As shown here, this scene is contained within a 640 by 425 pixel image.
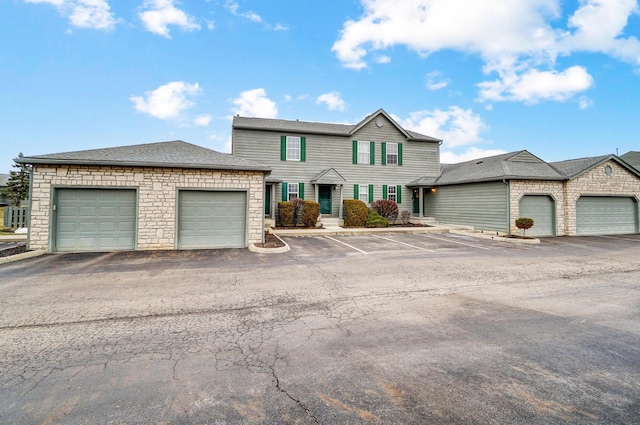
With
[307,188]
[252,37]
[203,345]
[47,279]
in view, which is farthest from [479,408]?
[252,37]

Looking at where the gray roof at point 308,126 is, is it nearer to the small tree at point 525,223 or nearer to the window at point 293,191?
the window at point 293,191

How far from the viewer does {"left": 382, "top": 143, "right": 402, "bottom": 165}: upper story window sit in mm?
19609

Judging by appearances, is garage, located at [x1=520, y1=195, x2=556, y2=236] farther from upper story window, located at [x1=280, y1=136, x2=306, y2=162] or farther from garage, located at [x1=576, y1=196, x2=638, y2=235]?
upper story window, located at [x1=280, y1=136, x2=306, y2=162]

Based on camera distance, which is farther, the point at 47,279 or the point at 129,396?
the point at 47,279

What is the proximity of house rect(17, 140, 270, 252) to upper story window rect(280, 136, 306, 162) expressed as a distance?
7.18 metres

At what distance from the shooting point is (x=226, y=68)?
17172mm

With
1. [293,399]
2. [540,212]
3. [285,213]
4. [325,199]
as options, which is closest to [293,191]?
[325,199]

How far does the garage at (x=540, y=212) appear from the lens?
14.8 m

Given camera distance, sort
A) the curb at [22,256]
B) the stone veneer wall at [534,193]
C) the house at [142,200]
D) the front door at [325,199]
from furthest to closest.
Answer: the front door at [325,199] < the stone veneer wall at [534,193] < the house at [142,200] < the curb at [22,256]

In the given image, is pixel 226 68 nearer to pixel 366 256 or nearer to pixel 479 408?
pixel 366 256

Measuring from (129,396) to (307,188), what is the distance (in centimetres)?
1615

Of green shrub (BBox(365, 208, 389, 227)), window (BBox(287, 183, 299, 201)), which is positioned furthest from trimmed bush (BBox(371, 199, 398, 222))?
window (BBox(287, 183, 299, 201))

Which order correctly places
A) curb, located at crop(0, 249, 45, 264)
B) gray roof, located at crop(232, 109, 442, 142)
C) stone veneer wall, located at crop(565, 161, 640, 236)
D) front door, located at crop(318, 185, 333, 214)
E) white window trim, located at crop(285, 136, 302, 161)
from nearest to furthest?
1. curb, located at crop(0, 249, 45, 264)
2. stone veneer wall, located at crop(565, 161, 640, 236)
3. gray roof, located at crop(232, 109, 442, 142)
4. white window trim, located at crop(285, 136, 302, 161)
5. front door, located at crop(318, 185, 333, 214)

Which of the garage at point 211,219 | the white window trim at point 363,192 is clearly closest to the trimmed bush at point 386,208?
the white window trim at point 363,192
